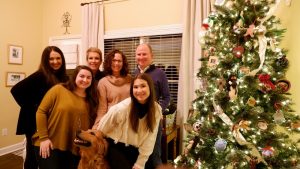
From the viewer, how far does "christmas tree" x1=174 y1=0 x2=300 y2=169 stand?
2.00 meters

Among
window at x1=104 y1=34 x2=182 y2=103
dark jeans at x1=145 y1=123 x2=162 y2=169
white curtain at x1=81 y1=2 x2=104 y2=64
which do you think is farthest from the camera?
white curtain at x1=81 y1=2 x2=104 y2=64

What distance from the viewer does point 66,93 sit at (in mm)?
2004

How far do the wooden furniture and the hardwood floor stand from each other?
2.21 metres

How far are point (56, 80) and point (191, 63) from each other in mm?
1969

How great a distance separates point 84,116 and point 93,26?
2.70 m

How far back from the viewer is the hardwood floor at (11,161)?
3.50 m

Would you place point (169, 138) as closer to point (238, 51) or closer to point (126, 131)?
point (126, 131)

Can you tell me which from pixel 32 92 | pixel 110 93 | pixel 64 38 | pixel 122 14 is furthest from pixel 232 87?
pixel 64 38

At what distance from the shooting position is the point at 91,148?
1.86 metres

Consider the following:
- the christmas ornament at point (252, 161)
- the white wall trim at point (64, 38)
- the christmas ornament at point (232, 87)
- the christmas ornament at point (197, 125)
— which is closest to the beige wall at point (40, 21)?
the white wall trim at point (64, 38)

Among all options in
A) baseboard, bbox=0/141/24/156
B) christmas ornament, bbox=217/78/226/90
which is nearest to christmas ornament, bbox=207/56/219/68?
christmas ornament, bbox=217/78/226/90

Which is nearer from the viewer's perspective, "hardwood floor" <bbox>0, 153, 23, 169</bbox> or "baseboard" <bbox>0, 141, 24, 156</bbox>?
"hardwood floor" <bbox>0, 153, 23, 169</bbox>

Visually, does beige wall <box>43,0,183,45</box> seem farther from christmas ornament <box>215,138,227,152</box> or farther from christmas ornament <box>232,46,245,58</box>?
christmas ornament <box>215,138,227,152</box>

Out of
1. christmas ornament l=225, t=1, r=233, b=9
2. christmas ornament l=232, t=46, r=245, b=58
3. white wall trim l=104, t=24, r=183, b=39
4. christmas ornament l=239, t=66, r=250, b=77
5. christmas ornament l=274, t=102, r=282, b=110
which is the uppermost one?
white wall trim l=104, t=24, r=183, b=39
